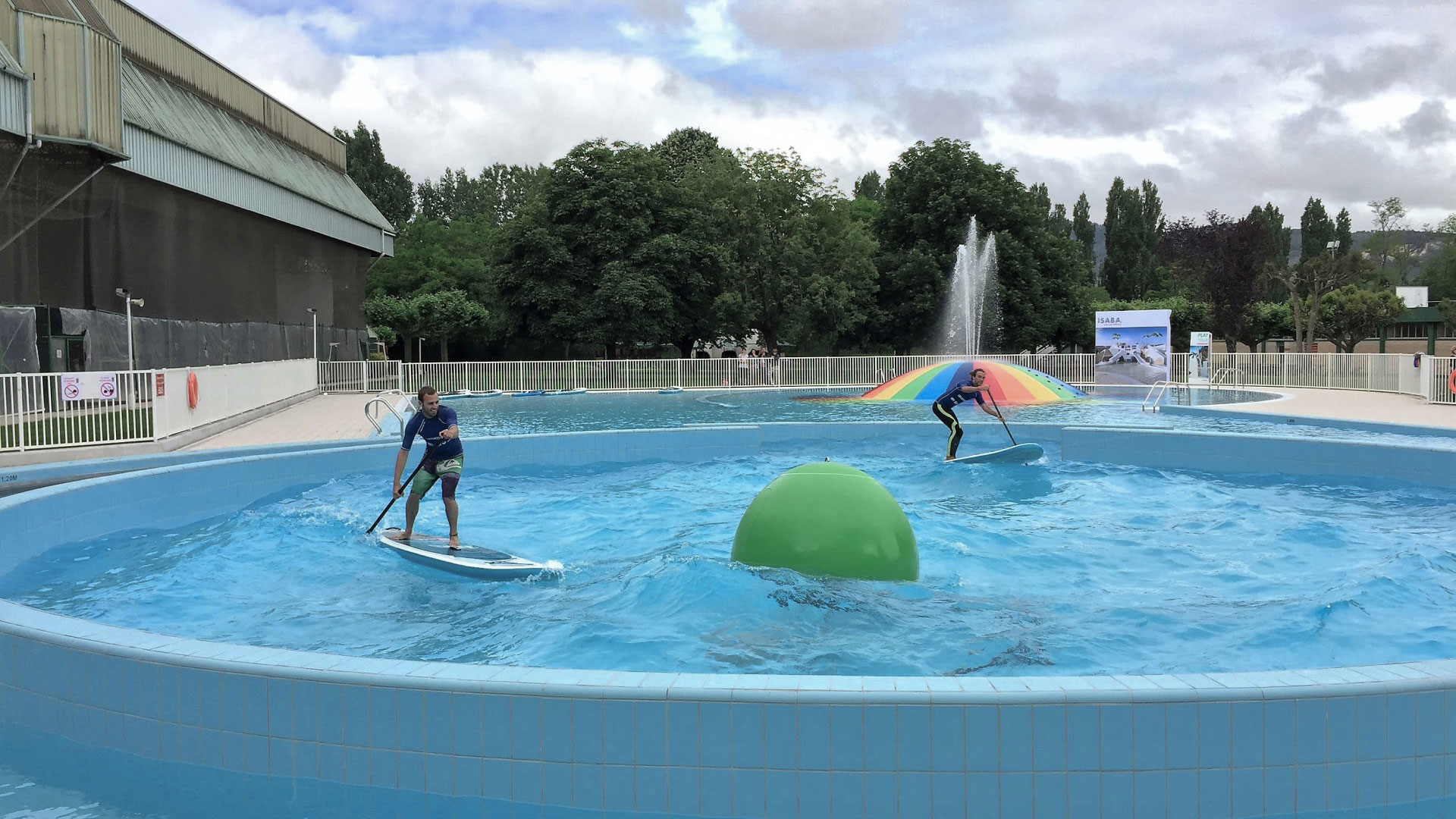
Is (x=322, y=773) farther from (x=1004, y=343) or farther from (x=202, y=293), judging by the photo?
(x=1004, y=343)

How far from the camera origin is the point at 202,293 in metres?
29.4

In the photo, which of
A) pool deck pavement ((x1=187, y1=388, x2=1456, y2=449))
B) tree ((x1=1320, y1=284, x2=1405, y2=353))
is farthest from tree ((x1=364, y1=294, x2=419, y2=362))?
tree ((x1=1320, y1=284, x2=1405, y2=353))

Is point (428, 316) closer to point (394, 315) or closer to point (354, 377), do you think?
point (394, 315)

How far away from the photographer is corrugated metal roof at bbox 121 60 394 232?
83.7ft

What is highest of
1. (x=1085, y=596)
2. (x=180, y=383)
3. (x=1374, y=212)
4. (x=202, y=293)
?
(x=1374, y=212)

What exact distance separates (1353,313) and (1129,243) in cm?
1733

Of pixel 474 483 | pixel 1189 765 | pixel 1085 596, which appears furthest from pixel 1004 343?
pixel 1189 765

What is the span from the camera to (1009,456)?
16.7 meters

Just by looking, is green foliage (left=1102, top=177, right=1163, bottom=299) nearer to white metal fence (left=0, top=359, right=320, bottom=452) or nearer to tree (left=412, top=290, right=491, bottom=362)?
tree (left=412, top=290, right=491, bottom=362)

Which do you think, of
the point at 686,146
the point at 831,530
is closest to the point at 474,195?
the point at 686,146

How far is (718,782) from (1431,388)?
26643mm

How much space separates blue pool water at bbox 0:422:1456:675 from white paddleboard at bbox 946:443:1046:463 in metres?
1.42

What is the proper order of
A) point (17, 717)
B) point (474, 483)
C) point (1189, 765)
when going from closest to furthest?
point (1189, 765) < point (17, 717) < point (474, 483)

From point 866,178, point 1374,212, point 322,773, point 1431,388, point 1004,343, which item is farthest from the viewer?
point 1374,212
